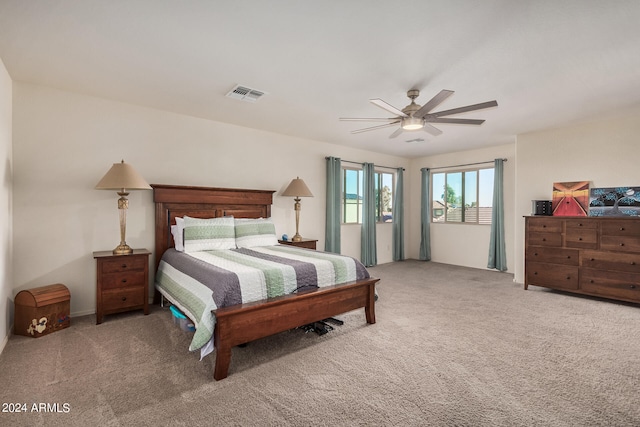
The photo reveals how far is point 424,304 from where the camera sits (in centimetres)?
397

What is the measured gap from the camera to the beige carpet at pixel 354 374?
1841 millimetres

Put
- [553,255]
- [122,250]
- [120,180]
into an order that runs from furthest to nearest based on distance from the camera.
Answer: [553,255] → [122,250] → [120,180]

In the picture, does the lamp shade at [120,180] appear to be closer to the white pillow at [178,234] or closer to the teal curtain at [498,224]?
the white pillow at [178,234]

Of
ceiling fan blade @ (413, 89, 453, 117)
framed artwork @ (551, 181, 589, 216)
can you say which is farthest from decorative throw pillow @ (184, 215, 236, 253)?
framed artwork @ (551, 181, 589, 216)

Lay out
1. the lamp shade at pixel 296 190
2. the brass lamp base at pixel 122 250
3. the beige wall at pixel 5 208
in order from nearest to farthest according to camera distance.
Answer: the beige wall at pixel 5 208
the brass lamp base at pixel 122 250
the lamp shade at pixel 296 190

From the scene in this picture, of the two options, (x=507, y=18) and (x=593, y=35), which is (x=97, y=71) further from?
(x=593, y=35)

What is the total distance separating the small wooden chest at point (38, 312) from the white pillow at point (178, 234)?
114cm

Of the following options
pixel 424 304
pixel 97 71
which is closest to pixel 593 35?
pixel 424 304

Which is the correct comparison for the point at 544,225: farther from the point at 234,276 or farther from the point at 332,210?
the point at 234,276

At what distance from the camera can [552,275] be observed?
4543mm

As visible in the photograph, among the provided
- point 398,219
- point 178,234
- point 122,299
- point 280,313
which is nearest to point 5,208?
point 122,299

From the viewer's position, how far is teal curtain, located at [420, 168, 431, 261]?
717 cm

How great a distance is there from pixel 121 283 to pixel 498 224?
605 centimetres

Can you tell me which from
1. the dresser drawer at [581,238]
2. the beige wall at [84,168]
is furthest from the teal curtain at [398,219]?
the beige wall at [84,168]
